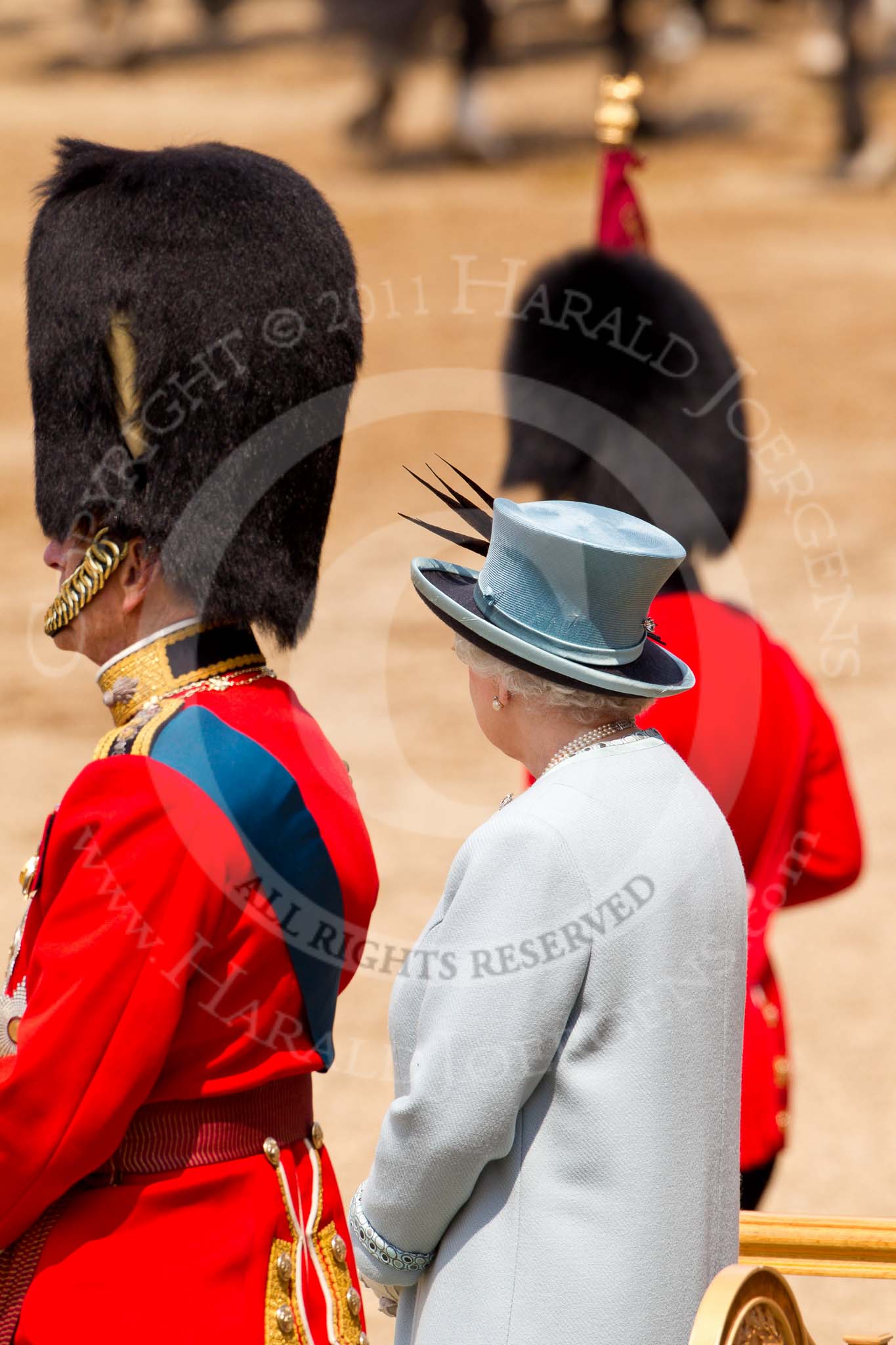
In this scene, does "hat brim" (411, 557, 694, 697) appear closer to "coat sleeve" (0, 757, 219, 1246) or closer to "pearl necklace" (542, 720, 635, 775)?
"pearl necklace" (542, 720, 635, 775)

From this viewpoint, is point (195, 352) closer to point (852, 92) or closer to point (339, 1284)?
point (339, 1284)

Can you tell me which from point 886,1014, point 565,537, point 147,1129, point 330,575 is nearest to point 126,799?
point 147,1129

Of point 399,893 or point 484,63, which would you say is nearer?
point 399,893


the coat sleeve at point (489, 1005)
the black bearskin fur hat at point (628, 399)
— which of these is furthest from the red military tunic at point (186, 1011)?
the black bearskin fur hat at point (628, 399)

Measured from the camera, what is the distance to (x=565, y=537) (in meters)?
1.70

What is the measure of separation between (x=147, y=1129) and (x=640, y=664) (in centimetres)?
67

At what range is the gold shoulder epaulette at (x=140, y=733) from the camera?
5.73ft

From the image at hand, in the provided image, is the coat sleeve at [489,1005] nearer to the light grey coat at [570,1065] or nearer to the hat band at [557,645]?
the light grey coat at [570,1065]

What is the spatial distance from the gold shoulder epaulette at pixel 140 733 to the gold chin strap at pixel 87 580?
0.14 meters

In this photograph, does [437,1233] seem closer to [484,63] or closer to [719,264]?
[719,264]

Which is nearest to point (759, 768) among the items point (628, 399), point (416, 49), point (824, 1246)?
point (824, 1246)

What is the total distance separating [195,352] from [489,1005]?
2.56 feet

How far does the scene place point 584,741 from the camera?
1702 mm

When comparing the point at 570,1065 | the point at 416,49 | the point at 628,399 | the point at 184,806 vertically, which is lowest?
the point at 570,1065
